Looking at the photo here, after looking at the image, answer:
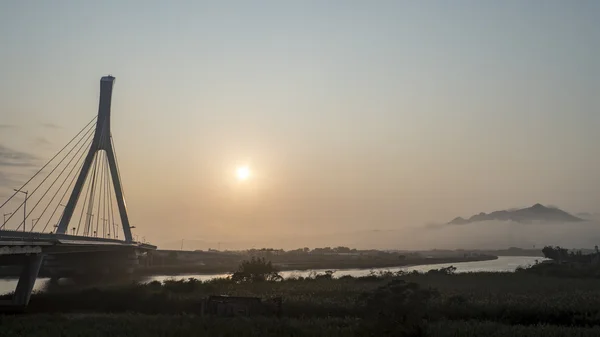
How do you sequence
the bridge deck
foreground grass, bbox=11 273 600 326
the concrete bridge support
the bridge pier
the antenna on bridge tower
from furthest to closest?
the antenna on bridge tower → the bridge pier → the concrete bridge support → the bridge deck → foreground grass, bbox=11 273 600 326

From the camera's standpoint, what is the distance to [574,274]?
258 feet

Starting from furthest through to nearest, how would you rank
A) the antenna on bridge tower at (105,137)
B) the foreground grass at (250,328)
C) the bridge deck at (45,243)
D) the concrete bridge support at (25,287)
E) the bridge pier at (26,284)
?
the antenna on bridge tower at (105,137) → the bridge pier at (26,284) → the concrete bridge support at (25,287) → the bridge deck at (45,243) → the foreground grass at (250,328)

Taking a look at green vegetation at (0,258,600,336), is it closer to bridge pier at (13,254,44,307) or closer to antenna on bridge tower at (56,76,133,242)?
bridge pier at (13,254,44,307)

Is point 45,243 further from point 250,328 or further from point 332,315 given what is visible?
point 250,328

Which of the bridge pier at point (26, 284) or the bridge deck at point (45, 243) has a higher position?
the bridge deck at point (45, 243)

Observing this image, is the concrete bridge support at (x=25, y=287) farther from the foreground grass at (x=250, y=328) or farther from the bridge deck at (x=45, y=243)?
the foreground grass at (x=250, y=328)

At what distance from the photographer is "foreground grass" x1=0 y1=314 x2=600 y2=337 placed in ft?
94.9

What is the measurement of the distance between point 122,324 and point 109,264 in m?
60.5

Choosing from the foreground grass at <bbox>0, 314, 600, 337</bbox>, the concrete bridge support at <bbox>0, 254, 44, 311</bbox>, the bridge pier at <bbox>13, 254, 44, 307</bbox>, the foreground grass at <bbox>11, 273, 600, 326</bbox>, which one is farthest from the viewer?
the bridge pier at <bbox>13, 254, 44, 307</bbox>

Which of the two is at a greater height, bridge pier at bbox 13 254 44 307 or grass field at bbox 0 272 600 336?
bridge pier at bbox 13 254 44 307

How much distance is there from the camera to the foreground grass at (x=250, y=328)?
2892 cm

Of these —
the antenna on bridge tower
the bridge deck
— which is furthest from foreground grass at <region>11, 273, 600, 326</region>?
the antenna on bridge tower

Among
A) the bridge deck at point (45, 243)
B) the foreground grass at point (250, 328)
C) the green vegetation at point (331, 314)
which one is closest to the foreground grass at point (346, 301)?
the green vegetation at point (331, 314)

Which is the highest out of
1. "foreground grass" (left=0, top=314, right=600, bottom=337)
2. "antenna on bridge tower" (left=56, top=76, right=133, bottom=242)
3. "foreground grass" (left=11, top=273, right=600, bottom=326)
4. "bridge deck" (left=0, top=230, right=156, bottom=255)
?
"antenna on bridge tower" (left=56, top=76, right=133, bottom=242)
